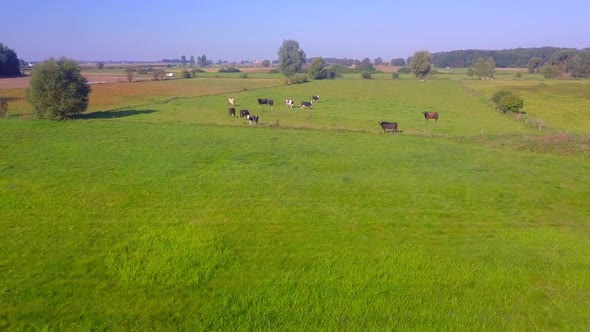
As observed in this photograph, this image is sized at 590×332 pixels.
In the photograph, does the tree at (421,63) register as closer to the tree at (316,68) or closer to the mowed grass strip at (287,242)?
the tree at (316,68)

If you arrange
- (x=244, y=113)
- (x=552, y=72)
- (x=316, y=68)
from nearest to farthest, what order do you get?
(x=244, y=113) → (x=316, y=68) → (x=552, y=72)

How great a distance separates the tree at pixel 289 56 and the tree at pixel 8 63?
5966 cm

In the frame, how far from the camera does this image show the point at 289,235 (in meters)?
12.0

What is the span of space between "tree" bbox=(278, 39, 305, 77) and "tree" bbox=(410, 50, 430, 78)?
29.8 m

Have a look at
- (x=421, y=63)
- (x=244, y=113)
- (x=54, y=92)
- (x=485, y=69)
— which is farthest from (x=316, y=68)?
(x=54, y=92)

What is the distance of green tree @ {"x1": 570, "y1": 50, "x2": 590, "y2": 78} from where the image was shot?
4434 inches

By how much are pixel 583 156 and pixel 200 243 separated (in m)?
21.1

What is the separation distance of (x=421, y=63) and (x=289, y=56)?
34.0 metres

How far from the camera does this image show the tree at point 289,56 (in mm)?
118562

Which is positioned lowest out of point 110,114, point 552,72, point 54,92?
point 110,114

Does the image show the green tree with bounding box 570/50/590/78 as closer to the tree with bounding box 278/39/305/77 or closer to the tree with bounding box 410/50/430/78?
the tree with bounding box 410/50/430/78

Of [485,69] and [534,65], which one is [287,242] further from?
[534,65]

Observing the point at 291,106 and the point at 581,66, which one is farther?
the point at 581,66

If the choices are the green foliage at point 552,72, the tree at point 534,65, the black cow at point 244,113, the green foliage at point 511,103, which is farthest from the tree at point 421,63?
the black cow at point 244,113
